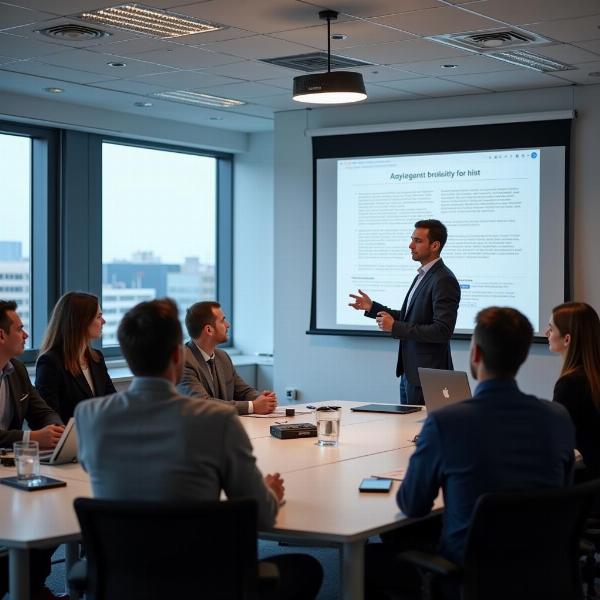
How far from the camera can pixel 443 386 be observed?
4.45 meters

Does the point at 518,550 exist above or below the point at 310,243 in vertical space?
below

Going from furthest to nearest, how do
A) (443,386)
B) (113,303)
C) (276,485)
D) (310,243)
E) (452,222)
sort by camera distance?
(113,303) → (310,243) → (452,222) → (443,386) → (276,485)

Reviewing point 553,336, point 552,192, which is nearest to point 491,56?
point 552,192

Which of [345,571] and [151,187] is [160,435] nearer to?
[345,571]

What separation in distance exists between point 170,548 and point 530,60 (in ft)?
16.1

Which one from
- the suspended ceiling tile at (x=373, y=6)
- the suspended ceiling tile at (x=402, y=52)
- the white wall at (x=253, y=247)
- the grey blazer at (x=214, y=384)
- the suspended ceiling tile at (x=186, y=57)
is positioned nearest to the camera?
the grey blazer at (x=214, y=384)

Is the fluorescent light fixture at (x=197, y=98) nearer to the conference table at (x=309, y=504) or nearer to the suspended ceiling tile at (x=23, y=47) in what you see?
the suspended ceiling tile at (x=23, y=47)

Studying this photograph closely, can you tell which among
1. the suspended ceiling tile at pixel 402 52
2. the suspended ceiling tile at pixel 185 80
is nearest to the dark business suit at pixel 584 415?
the suspended ceiling tile at pixel 402 52

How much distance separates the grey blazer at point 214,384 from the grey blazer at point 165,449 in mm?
2081

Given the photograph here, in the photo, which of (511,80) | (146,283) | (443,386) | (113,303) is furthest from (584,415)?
(146,283)

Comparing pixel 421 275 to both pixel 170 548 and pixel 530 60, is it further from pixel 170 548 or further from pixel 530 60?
pixel 170 548

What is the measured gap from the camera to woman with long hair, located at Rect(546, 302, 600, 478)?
3.79 m

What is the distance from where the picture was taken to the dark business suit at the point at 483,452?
2.67m

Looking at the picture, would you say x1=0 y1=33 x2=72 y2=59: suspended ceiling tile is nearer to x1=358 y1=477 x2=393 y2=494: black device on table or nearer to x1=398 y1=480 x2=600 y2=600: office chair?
x1=358 y1=477 x2=393 y2=494: black device on table
